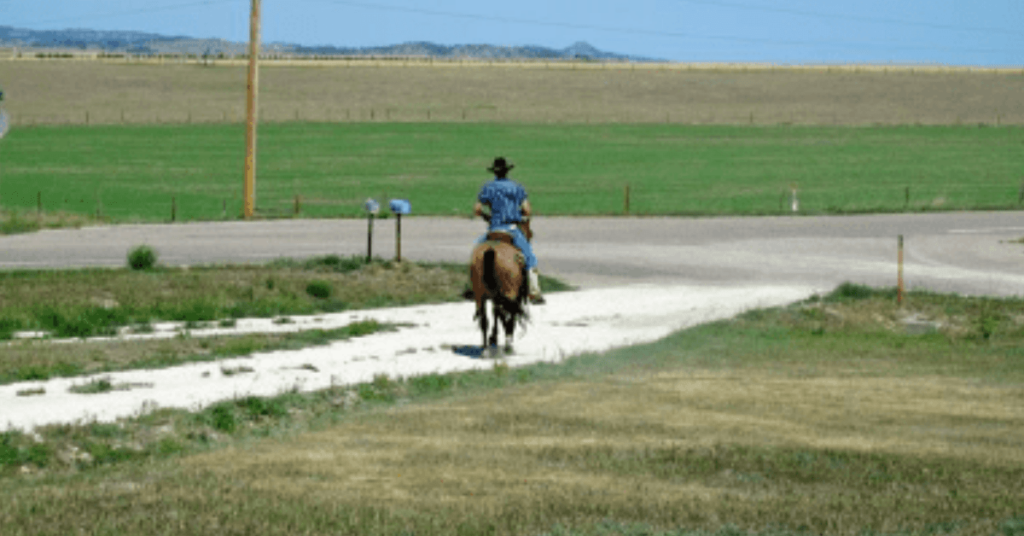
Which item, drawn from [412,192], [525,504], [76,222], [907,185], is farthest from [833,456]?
[907,185]

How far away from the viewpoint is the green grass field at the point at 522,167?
64.7 m

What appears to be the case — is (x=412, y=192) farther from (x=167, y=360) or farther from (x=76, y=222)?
(x=167, y=360)

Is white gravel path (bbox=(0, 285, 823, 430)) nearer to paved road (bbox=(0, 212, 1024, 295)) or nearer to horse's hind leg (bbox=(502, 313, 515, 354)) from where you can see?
horse's hind leg (bbox=(502, 313, 515, 354))

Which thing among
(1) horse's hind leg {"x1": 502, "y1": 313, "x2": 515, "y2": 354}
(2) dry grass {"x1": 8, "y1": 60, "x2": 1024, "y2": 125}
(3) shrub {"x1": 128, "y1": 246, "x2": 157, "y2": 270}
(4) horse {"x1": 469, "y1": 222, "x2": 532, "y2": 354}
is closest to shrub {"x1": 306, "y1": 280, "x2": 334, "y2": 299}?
(3) shrub {"x1": 128, "y1": 246, "x2": 157, "y2": 270}

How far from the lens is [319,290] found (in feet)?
98.0

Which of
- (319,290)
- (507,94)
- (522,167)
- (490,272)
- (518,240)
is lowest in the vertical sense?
(319,290)

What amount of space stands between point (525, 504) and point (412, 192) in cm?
6035

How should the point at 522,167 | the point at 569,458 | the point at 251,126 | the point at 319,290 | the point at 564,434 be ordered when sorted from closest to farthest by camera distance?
the point at 569,458 < the point at 564,434 < the point at 319,290 < the point at 251,126 < the point at 522,167

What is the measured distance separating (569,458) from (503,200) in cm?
812

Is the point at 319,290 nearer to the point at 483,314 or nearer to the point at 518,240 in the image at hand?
the point at 483,314

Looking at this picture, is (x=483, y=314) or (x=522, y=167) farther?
(x=522, y=167)

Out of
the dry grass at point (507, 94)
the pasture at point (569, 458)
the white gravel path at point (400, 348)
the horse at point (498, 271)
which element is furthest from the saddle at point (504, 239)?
the dry grass at point (507, 94)

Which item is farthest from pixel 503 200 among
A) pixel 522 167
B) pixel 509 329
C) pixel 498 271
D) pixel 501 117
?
pixel 501 117

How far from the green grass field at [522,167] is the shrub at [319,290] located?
2277 cm
